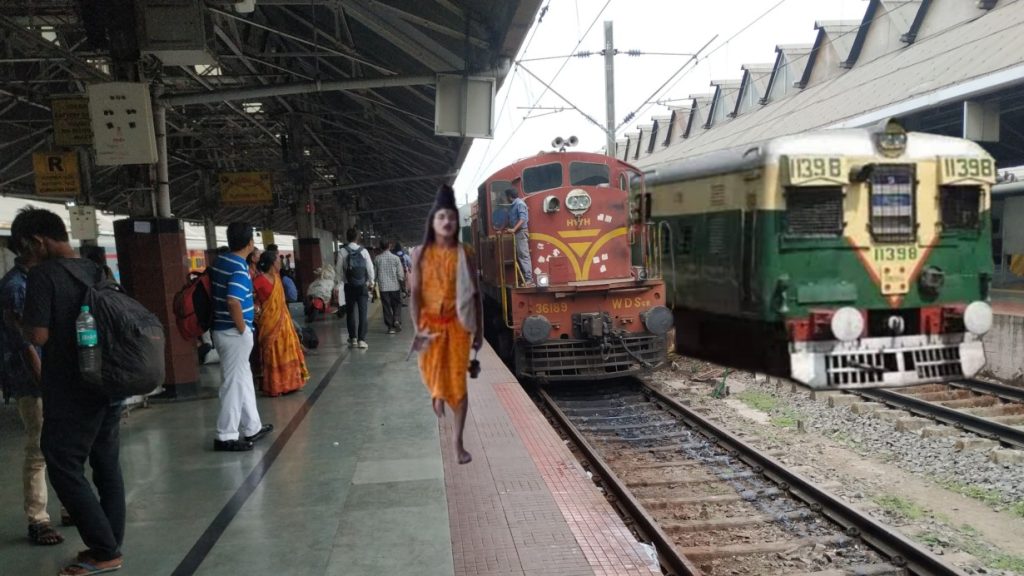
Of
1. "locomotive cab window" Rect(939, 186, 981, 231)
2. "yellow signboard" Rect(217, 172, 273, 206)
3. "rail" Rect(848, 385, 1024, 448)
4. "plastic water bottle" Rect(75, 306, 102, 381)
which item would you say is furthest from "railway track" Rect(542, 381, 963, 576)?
"yellow signboard" Rect(217, 172, 273, 206)

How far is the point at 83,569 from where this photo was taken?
5121 mm

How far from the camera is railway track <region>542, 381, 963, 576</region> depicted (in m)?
6.95

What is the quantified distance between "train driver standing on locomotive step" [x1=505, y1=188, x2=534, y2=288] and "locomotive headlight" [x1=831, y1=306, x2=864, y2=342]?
2.75 ft

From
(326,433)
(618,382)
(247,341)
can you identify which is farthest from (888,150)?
(618,382)

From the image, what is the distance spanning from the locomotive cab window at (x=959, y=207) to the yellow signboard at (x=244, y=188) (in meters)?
21.4

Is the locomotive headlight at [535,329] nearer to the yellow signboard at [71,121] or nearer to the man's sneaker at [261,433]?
the man's sneaker at [261,433]

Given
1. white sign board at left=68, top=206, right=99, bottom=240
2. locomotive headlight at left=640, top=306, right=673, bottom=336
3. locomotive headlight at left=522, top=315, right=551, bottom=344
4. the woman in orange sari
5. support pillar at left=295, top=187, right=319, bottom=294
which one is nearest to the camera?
locomotive headlight at left=640, top=306, right=673, bottom=336

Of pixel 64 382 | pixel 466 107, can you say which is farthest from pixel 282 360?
pixel 466 107

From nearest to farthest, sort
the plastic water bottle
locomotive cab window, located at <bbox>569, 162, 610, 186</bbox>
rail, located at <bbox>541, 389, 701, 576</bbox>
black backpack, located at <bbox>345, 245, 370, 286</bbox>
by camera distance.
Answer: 1. black backpack, located at <bbox>345, 245, 370, 286</bbox>
2. the plastic water bottle
3. rail, located at <bbox>541, 389, 701, 576</bbox>
4. locomotive cab window, located at <bbox>569, 162, 610, 186</bbox>

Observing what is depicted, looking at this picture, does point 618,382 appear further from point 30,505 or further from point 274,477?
point 30,505

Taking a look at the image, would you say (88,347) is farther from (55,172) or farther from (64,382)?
(55,172)

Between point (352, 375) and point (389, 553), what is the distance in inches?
235

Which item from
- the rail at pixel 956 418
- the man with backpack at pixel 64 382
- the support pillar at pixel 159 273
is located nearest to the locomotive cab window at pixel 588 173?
the man with backpack at pixel 64 382

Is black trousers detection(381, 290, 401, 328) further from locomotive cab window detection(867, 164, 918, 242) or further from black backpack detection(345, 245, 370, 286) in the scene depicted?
locomotive cab window detection(867, 164, 918, 242)
